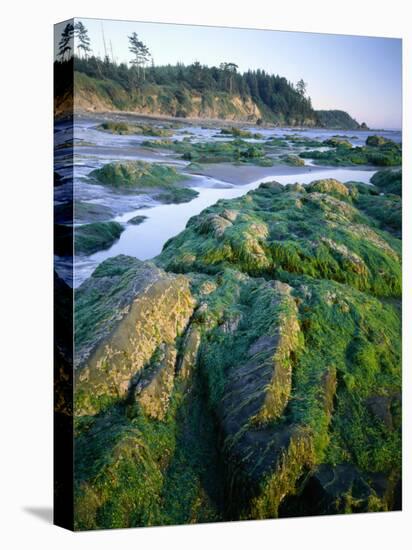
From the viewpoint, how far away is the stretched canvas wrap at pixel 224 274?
8.50m

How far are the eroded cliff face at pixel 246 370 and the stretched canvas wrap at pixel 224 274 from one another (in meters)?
0.02

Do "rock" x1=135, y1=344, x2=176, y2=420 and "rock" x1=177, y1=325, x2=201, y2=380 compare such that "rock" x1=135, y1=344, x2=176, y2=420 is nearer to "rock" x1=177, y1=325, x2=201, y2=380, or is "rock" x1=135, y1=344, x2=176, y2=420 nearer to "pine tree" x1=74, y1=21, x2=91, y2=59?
"rock" x1=177, y1=325, x2=201, y2=380

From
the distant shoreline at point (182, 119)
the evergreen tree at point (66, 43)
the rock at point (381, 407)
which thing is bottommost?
the rock at point (381, 407)

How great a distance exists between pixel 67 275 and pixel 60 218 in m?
0.49

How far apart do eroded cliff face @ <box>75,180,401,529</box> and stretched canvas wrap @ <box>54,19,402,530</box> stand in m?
0.02

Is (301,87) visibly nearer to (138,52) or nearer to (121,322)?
(138,52)

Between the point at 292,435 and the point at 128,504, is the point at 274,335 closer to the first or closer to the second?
the point at 292,435

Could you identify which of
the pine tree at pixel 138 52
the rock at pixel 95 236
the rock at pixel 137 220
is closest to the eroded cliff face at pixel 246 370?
the rock at pixel 95 236

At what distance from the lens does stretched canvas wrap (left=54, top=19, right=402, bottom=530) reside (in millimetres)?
8500

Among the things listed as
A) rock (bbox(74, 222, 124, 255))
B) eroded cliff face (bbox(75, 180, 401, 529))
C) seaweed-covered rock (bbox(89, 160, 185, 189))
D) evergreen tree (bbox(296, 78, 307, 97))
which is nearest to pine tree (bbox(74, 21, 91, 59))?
seaweed-covered rock (bbox(89, 160, 185, 189))

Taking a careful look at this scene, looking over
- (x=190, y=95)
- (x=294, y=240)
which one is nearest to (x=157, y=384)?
(x=294, y=240)

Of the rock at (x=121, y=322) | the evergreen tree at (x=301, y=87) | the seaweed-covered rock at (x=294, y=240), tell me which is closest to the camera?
the rock at (x=121, y=322)

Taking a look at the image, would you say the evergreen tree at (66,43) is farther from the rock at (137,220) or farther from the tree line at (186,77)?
the rock at (137,220)

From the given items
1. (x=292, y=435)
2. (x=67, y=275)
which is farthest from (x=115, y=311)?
(x=292, y=435)
